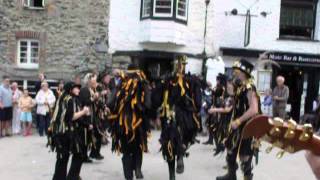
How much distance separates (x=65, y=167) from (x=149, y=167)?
2584mm

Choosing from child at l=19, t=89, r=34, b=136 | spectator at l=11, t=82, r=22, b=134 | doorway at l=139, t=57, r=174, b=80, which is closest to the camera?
child at l=19, t=89, r=34, b=136

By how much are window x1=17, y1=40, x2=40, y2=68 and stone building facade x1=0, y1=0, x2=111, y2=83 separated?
38 millimetres

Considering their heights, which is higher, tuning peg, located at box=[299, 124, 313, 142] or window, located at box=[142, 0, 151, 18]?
window, located at box=[142, 0, 151, 18]

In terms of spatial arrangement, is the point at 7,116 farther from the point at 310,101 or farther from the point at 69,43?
the point at 310,101

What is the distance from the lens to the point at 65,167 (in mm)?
8000

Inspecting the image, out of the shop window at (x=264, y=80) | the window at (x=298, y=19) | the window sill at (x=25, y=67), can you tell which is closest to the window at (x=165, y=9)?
the shop window at (x=264, y=80)

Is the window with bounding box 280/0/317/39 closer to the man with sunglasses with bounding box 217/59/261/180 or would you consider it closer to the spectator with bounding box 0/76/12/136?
the spectator with bounding box 0/76/12/136

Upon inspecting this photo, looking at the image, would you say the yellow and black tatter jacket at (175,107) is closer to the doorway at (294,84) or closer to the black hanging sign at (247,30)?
the black hanging sign at (247,30)

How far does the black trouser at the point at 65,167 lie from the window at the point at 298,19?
15006 millimetres

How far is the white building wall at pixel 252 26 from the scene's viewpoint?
20781 millimetres

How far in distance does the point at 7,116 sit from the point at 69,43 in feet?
17.6

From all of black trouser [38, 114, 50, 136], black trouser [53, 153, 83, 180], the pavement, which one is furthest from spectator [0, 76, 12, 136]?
black trouser [53, 153, 83, 180]

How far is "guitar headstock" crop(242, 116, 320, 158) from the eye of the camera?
7.79 ft

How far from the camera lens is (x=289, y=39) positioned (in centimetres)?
2117
